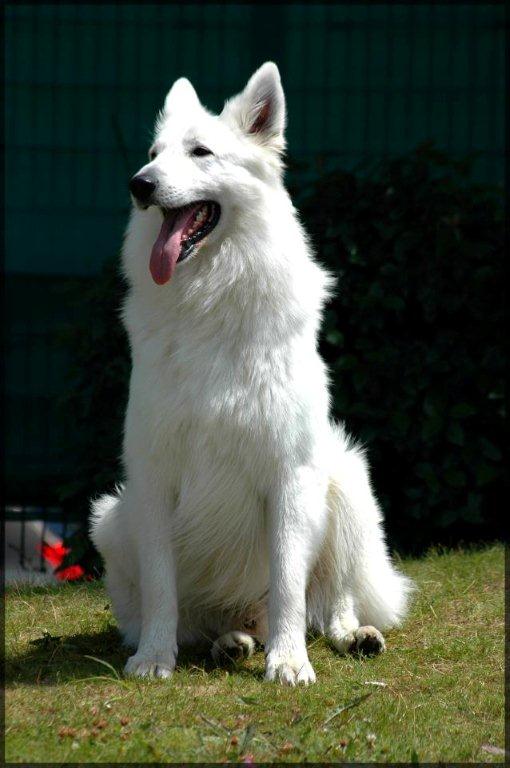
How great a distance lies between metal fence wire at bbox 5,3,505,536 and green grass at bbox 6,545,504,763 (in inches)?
166

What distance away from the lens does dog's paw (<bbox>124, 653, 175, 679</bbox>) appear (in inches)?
167

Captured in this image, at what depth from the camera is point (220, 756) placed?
134 inches

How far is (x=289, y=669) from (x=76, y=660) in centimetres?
88

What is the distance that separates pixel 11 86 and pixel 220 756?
669 centimetres

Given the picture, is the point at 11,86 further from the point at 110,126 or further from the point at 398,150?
the point at 398,150

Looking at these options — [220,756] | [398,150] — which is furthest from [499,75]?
[220,756]

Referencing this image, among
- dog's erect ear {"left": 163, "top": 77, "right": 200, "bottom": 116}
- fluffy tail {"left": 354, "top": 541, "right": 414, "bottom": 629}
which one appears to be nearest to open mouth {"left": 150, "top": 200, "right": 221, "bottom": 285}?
dog's erect ear {"left": 163, "top": 77, "right": 200, "bottom": 116}

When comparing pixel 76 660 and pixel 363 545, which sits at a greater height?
pixel 363 545

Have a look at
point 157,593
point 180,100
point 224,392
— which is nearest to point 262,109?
point 180,100

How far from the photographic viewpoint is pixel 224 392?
4.32 m

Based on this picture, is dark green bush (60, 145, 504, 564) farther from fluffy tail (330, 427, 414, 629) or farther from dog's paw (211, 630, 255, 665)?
dog's paw (211, 630, 255, 665)

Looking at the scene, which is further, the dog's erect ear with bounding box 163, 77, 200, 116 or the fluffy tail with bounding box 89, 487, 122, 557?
the fluffy tail with bounding box 89, 487, 122, 557

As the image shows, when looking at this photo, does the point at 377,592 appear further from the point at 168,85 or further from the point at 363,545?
the point at 168,85

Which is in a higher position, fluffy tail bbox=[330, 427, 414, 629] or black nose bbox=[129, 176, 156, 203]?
black nose bbox=[129, 176, 156, 203]
